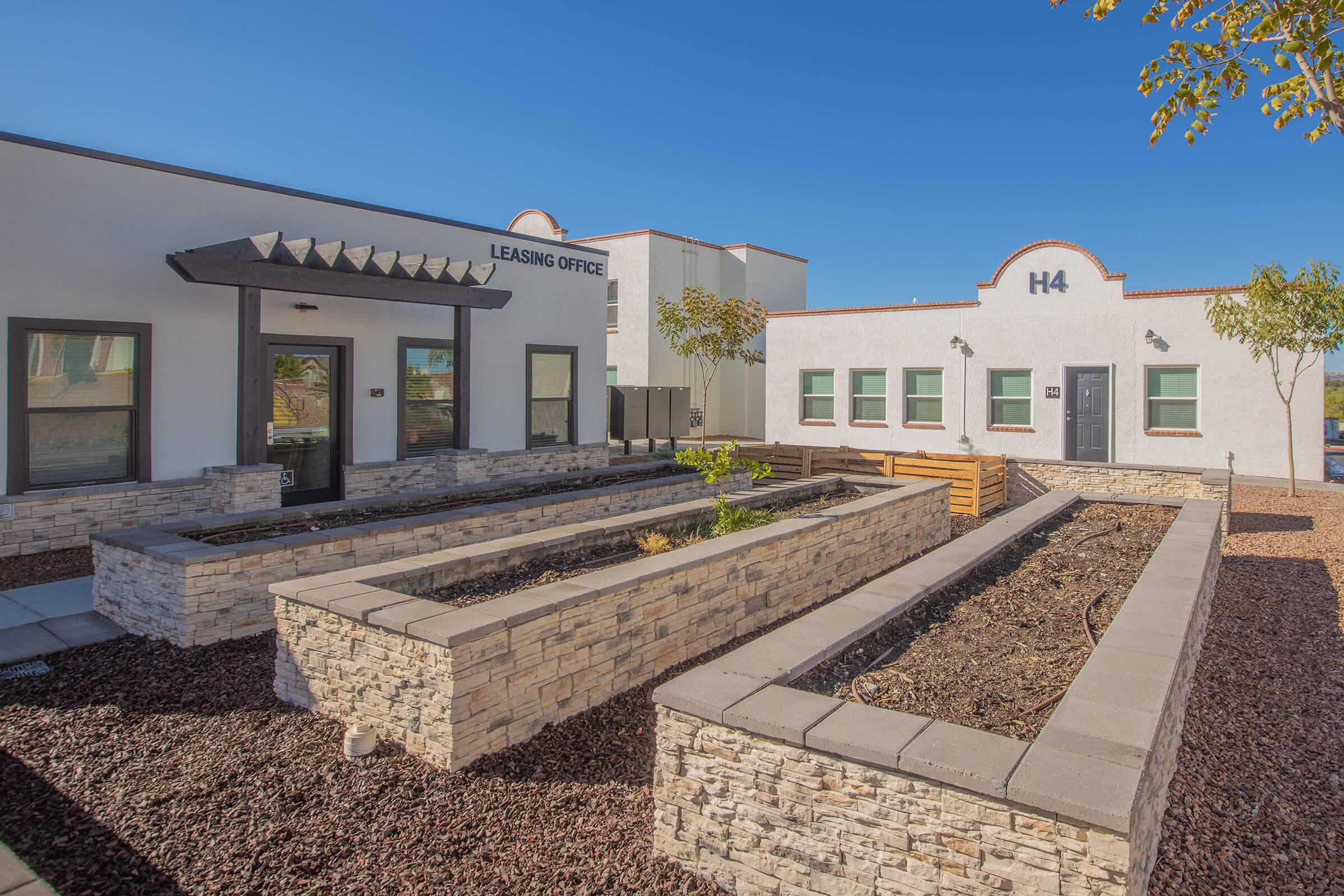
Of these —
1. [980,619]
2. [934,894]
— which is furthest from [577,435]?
[934,894]

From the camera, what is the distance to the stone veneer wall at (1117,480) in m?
12.1

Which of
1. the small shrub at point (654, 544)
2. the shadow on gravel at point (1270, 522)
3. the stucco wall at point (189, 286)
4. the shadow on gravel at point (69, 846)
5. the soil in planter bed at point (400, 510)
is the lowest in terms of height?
the shadow on gravel at point (69, 846)

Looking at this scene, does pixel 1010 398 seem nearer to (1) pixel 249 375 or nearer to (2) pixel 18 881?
(1) pixel 249 375

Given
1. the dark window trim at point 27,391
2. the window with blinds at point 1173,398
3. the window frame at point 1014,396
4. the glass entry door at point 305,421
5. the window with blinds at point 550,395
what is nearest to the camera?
the dark window trim at point 27,391

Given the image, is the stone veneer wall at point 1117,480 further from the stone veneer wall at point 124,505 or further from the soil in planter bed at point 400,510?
the stone veneer wall at point 124,505

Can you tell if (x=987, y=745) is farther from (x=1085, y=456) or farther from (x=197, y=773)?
(x=1085, y=456)

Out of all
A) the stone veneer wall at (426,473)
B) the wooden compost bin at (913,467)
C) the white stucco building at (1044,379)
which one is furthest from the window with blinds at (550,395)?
the white stucco building at (1044,379)

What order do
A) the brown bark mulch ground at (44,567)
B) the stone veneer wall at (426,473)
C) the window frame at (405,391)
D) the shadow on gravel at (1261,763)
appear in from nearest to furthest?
the shadow on gravel at (1261,763) < the brown bark mulch ground at (44,567) < the stone veneer wall at (426,473) < the window frame at (405,391)

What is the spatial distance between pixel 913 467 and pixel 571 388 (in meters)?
6.21

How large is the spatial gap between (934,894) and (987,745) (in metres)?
0.57

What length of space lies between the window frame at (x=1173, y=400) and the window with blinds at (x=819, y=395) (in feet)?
21.4

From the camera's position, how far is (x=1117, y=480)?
44.0ft

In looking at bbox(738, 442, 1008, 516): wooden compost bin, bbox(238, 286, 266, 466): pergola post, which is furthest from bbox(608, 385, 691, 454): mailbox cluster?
bbox(238, 286, 266, 466): pergola post

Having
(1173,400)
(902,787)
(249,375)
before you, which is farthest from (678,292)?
(902,787)
